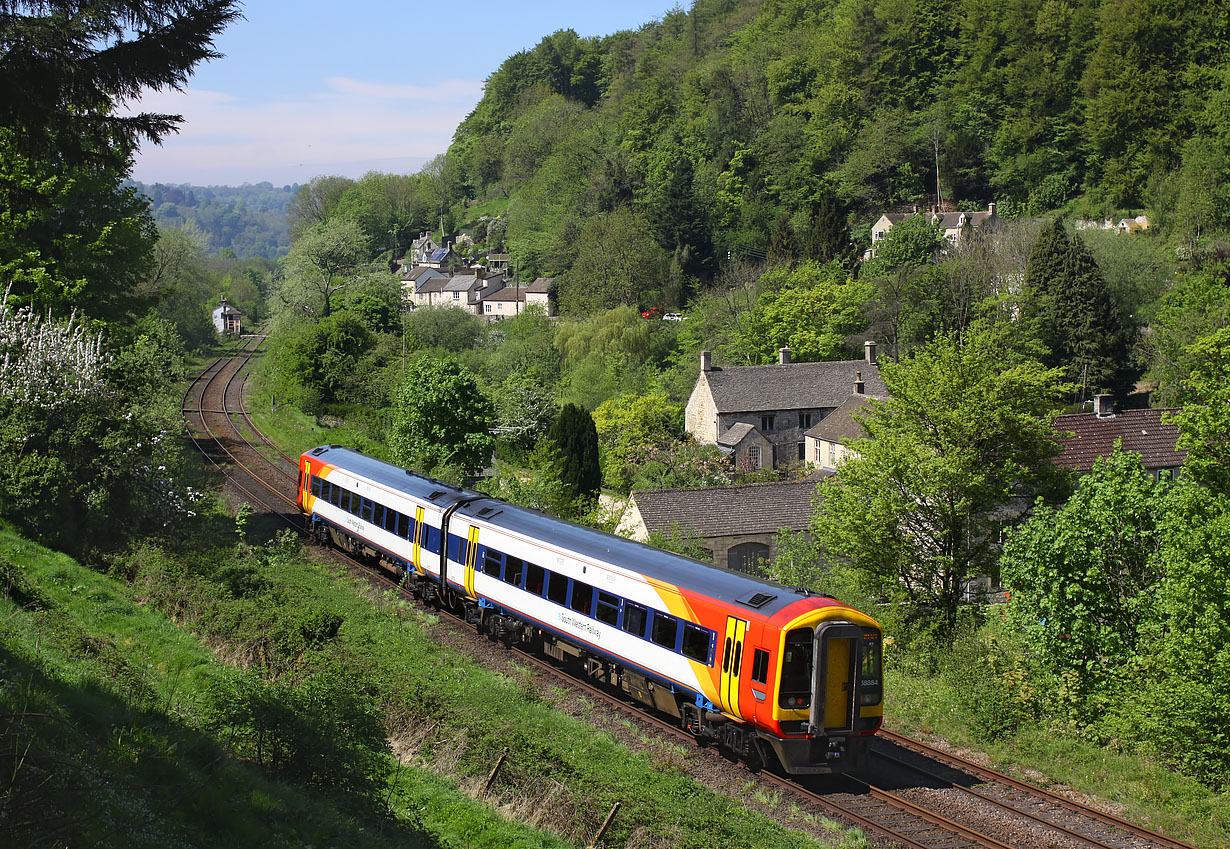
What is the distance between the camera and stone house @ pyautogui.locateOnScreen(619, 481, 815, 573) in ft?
101

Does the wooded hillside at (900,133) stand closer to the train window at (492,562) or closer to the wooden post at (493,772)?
the train window at (492,562)

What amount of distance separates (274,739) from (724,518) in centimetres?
2147

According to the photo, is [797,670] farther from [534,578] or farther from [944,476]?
[944,476]

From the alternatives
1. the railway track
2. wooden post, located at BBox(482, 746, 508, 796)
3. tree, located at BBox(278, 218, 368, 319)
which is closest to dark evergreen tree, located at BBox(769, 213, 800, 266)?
tree, located at BBox(278, 218, 368, 319)

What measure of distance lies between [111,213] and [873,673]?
27.2 m

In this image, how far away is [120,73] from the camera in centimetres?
989

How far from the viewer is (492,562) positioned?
1981cm

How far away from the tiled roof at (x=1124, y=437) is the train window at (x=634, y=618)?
77.9 feet

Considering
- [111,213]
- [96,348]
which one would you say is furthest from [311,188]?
[96,348]

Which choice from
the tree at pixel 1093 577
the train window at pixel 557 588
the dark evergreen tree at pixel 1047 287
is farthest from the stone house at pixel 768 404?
the train window at pixel 557 588

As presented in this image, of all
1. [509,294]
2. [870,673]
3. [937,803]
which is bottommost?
[937,803]

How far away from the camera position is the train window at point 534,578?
60.0 ft

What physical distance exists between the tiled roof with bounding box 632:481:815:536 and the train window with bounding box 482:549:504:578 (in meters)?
10.9

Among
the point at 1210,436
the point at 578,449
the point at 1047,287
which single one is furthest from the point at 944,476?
the point at 1047,287
